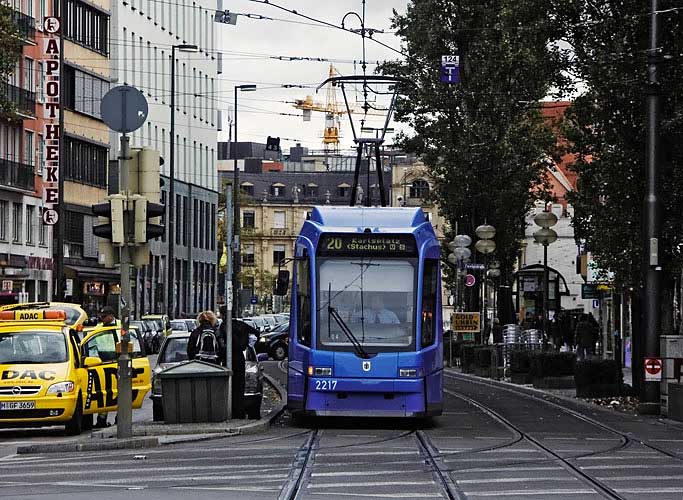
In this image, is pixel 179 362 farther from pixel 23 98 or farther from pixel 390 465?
pixel 23 98

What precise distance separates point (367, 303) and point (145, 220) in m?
5.04

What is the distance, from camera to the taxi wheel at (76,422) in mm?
27031

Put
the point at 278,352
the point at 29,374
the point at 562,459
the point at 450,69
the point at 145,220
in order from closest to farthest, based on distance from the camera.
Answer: the point at 562,459 → the point at 145,220 → the point at 29,374 → the point at 450,69 → the point at 278,352

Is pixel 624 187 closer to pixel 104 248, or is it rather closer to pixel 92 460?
pixel 104 248

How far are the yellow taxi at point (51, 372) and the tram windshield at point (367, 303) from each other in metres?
3.34

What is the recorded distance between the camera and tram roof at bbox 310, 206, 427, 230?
2847 centimetres

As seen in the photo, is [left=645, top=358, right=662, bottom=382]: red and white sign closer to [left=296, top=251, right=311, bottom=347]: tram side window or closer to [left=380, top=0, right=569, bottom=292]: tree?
[left=296, top=251, right=311, bottom=347]: tram side window

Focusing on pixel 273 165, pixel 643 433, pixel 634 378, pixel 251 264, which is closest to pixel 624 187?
pixel 634 378

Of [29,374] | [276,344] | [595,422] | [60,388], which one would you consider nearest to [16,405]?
[29,374]

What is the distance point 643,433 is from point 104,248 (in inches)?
340

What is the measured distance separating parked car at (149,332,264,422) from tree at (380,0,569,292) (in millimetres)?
28492

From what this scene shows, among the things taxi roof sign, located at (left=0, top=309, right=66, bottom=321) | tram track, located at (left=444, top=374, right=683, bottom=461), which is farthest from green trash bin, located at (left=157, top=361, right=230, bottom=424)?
tram track, located at (left=444, top=374, right=683, bottom=461)

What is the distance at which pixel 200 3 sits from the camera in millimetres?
113812

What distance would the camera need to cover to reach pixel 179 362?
99.0 ft
